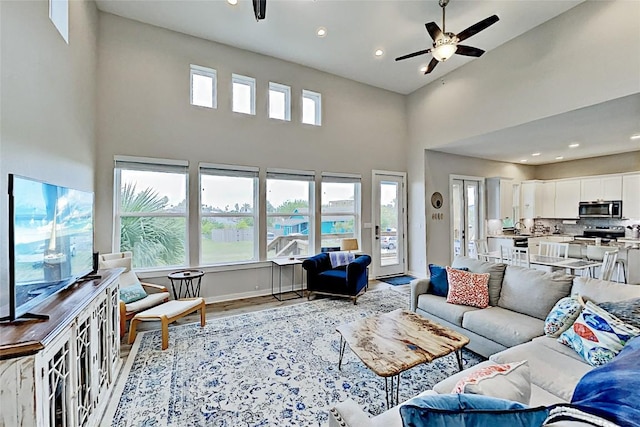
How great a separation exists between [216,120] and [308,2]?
85.4 inches

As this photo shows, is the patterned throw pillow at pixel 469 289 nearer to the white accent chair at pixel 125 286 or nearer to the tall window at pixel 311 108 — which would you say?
the white accent chair at pixel 125 286

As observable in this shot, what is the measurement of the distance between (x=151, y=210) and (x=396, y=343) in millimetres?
3857

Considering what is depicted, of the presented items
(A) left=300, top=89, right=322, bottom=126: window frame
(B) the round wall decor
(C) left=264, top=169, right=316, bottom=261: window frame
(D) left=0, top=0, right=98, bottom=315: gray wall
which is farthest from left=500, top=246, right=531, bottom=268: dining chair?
(D) left=0, top=0, right=98, bottom=315: gray wall

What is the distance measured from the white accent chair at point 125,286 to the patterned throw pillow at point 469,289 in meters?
3.49

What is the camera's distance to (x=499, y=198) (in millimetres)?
6820

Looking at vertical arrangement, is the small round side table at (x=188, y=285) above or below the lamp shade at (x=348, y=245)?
below

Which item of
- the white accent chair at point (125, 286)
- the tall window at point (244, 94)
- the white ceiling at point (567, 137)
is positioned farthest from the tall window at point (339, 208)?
the white accent chair at point (125, 286)

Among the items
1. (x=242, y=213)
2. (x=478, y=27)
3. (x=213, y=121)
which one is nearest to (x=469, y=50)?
(x=478, y=27)

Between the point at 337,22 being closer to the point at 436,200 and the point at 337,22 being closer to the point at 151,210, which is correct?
the point at 151,210

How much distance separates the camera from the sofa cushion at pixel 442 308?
2.81 m

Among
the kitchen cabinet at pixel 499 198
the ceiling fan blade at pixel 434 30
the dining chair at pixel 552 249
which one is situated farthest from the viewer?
the kitchen cabinet at pixel 499 198

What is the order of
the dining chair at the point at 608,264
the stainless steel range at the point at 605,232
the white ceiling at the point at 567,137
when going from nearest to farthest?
the dining chair at the point at 608,264 → the white ceiling at the point at 567,137 → the stainless steel range at the point at 605,232

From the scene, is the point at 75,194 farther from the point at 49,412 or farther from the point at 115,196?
the point at 115,196

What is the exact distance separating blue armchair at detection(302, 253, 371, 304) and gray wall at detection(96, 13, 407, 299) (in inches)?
35.5
